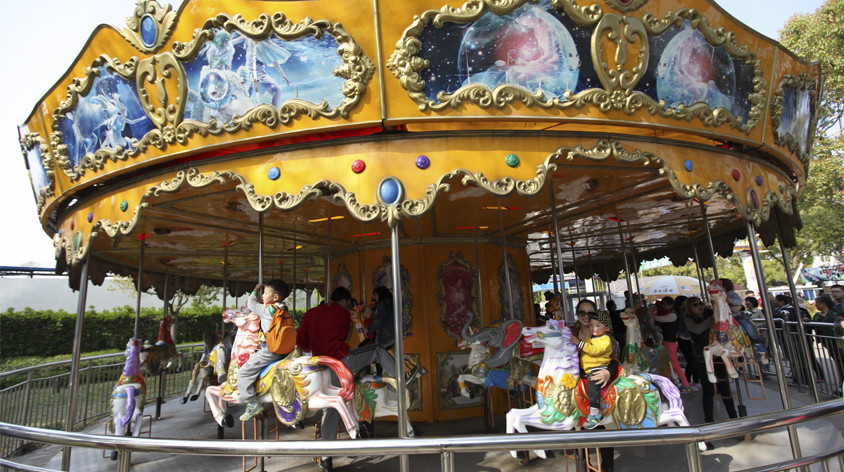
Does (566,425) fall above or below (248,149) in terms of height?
below

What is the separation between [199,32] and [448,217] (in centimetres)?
384

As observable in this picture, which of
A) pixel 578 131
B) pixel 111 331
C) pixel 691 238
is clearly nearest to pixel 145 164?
pixel 578 131

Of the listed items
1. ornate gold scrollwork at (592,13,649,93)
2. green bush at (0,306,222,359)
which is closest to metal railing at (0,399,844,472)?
ornate gold scrollwork at (592,13,649,93)

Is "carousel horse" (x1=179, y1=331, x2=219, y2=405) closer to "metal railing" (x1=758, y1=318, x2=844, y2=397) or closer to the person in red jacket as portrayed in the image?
the person in red jacket

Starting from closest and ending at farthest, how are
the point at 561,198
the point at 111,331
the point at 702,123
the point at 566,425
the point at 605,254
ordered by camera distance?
the point at 566,425, the point at 702,123, the point at 561,198, the point at 605,254, the point at 111,331

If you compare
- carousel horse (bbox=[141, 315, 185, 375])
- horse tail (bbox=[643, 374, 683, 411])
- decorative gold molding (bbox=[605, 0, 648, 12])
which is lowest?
horse tail (bbox=[643, 374, 683, 411])

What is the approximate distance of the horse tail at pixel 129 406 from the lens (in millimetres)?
5320

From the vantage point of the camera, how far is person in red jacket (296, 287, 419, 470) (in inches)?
186

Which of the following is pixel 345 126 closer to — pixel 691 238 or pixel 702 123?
pixel 702 123

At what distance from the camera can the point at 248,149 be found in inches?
177

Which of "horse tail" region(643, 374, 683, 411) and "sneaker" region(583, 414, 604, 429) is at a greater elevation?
"horse tail" region(643, 374, 683, 411)

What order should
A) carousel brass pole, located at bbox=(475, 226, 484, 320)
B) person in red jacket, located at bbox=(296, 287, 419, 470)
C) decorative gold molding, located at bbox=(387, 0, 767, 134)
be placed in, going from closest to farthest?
decorative gold molding, located at bbox=(387, 0, 767, 134), person in red jacket, located at bbox=(296, 287, 419, 470), carousel brass pole, located at bbox=(475, 226, 484, 320)

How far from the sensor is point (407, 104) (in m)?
4.11

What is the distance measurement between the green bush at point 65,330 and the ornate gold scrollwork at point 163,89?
47.3 ft
